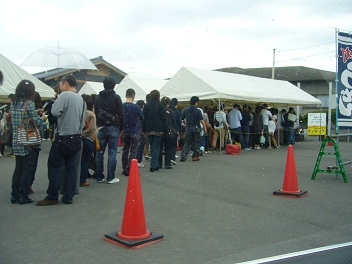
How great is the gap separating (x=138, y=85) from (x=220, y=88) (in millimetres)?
5964

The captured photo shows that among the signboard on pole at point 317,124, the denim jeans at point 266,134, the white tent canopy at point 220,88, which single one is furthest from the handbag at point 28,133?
the signboard on pole at point 317,124

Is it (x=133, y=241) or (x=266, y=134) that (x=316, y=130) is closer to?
(x=266, y=134)

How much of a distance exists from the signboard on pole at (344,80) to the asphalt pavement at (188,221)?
1.33m

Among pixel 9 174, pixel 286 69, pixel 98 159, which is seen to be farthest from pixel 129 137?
pixel 286 69

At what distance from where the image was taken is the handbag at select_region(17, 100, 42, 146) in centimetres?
591

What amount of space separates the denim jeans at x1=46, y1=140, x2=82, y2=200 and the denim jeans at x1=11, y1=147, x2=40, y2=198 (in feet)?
0.89

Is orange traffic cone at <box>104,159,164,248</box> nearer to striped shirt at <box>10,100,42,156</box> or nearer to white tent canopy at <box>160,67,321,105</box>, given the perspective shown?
striped shirt at <box>10,100,42,156</box>

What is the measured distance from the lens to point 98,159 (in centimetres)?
787

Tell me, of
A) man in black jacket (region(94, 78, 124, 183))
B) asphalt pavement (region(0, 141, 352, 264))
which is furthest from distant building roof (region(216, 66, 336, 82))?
man in black jacket (region(94, 78, 124, 183))

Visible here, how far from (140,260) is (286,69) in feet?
164

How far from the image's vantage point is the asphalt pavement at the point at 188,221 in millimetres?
4109

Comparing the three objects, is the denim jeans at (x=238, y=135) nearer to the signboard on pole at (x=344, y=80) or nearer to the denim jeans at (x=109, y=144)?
the signboard on pole at (x=344, y=80)

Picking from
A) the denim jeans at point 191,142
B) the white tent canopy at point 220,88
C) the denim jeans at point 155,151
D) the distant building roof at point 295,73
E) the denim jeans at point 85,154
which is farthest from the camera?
the distant building roof at point 295,73

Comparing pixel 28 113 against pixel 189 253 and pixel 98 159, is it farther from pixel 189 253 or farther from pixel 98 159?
pixel 189 253
